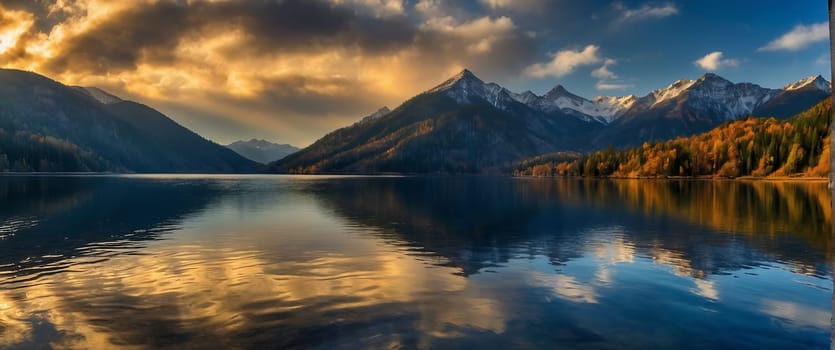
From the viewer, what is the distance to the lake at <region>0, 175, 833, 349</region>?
64.8 ft

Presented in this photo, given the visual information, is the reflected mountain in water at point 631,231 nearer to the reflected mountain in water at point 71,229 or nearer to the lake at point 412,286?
the lake at point 412,286

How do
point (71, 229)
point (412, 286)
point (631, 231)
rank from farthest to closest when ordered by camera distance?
point (631, 231) → point (71, 229) → point (412, 286)

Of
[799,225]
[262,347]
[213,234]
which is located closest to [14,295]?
[262,347]

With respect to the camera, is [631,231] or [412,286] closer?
[412,286]

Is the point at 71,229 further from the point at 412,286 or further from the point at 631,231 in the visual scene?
the point at 631,231

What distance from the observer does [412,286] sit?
28.6 m

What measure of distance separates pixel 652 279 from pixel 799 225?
139 ft

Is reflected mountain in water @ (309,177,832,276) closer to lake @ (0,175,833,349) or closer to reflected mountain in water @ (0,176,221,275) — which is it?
lake @ (0,175,833,349)

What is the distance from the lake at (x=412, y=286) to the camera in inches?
778

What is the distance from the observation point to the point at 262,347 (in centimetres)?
1809

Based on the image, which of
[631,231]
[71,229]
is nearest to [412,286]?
[631,231]

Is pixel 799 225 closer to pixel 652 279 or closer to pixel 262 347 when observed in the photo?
pixel 652 279

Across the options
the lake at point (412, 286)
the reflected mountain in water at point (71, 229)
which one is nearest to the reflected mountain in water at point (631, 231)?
the lake at point (412, 286)

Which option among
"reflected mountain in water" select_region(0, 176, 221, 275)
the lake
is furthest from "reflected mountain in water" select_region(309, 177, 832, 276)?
"reflected mountain in water" select_region(0, 176, 221, 275)
